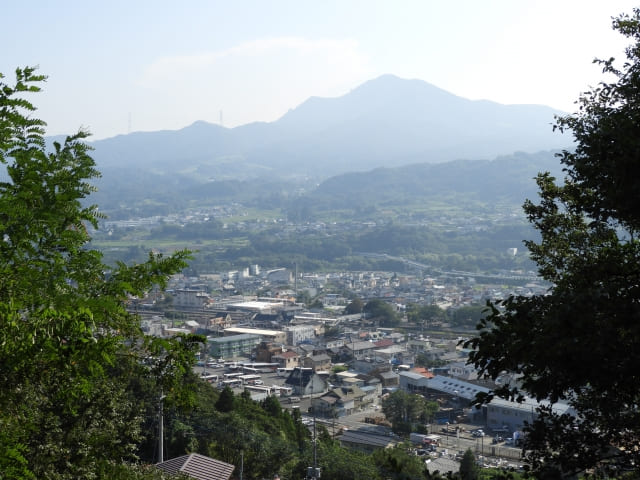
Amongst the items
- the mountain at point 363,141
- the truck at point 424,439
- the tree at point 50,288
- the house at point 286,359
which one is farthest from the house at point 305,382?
the mountain at point 363,141

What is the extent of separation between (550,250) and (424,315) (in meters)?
30.6

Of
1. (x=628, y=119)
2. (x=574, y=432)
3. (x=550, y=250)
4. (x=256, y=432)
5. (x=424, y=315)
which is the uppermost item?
(x=628, y=119)

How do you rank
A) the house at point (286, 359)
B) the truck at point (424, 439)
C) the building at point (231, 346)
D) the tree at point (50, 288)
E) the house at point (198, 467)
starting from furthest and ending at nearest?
the building at point (231, 346), the house at point (286, 359), the truck at point (424, 439), the house at point (198, 467), the tree at point (50, 288)

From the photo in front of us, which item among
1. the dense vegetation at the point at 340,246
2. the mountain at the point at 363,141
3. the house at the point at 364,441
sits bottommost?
the house at the point at 364,441

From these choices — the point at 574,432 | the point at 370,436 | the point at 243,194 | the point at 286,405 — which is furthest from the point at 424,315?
the point at 243,194

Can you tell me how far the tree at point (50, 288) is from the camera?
1923mm

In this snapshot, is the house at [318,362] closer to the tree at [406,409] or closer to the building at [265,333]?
the building at [265,333]

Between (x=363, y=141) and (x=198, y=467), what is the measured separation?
158m

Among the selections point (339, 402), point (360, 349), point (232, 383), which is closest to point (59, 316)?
point (339, 402)

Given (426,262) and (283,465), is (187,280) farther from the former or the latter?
(283,465)

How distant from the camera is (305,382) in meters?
21.6

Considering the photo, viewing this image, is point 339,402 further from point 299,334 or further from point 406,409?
point 299,334

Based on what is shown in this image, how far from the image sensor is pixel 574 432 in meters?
2.29

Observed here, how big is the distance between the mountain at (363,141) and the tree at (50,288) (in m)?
132
